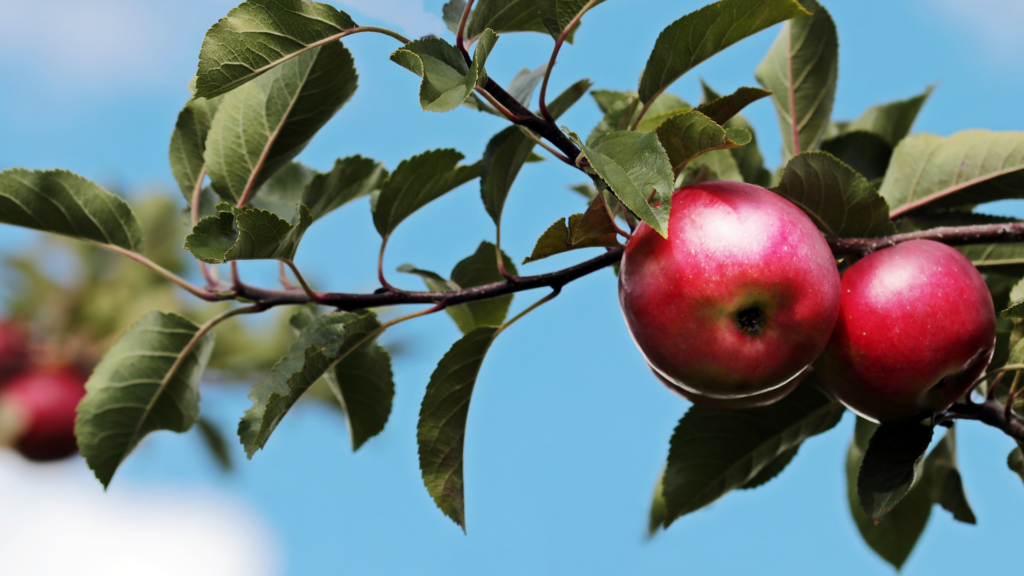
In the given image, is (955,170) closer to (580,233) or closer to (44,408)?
(580,233)

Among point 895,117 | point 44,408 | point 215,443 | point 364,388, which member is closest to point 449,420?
point 364,388

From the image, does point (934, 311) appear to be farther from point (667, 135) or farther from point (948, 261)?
point (667, 135)

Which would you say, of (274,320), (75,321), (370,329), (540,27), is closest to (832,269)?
(540,27)

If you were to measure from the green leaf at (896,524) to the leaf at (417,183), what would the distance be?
2.43 ft

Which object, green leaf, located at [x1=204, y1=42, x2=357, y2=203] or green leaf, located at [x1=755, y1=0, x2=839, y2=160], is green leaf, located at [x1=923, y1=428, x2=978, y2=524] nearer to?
green leaf, located at [x1=755, y1=0, x2=839, y2=160]

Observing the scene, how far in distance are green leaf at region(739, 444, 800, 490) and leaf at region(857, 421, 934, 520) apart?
0.95 ft

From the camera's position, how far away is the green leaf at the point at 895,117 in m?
1.18

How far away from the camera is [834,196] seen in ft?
2.70

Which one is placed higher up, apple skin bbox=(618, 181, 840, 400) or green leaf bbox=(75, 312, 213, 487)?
apple skin bbox=(618, 181, 840, 400)

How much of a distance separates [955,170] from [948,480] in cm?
46

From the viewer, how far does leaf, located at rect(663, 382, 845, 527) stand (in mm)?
990

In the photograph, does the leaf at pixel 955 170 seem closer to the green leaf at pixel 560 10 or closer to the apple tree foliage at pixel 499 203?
the apple tree foliage at pixel 499 203

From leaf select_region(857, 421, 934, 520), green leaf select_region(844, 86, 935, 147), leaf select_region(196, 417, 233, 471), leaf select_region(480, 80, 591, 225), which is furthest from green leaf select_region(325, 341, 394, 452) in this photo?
leaf select_region(196, 417, 233, 471)

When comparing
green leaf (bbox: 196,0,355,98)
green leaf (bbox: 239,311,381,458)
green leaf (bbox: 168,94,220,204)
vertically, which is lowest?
green leaf (bbox: 239,311,381,458)
